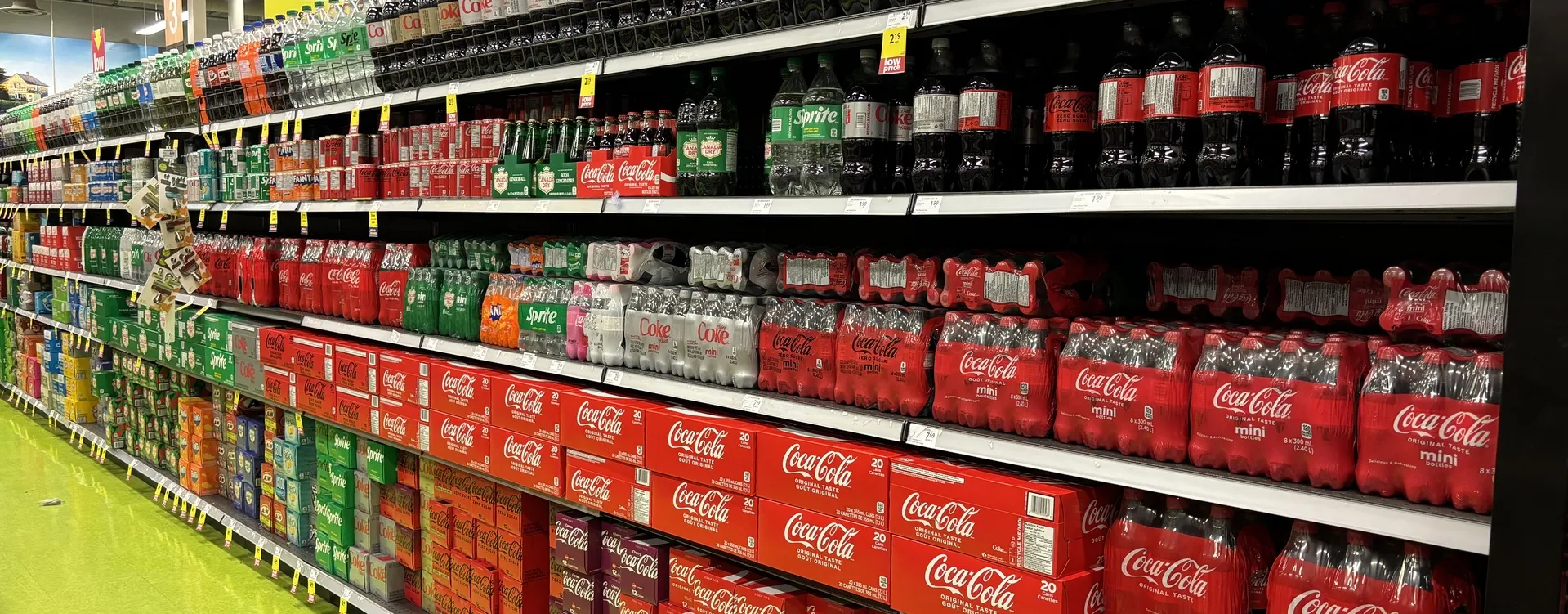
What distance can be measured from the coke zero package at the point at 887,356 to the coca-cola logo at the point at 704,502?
403mm

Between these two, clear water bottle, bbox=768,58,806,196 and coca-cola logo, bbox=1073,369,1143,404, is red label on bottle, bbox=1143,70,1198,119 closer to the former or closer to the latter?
coca-cola logo, bbox=1073,369,1143,404

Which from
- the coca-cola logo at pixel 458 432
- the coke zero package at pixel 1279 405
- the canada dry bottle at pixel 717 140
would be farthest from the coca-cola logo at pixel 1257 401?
the coca-cola logo at pixel 458 432

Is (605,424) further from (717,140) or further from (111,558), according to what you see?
(111,558)

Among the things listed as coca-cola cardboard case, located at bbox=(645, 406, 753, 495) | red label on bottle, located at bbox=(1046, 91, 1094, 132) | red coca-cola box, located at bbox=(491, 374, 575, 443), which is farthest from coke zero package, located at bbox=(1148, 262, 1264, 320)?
red coca-cola box, located at bbox=(491, 374, 575, 443)

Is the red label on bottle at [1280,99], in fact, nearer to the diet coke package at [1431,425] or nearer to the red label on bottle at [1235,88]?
the red label on bottle at [1235,88]

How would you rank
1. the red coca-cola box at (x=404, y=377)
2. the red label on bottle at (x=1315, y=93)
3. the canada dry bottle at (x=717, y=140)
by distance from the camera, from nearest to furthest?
the red label on bottle at (x=1315, y=93) < the canada dry bottle at (x=717, y=140) < the red coca-cola box at (x=404, y=377)

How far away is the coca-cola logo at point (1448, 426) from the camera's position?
4.73ft

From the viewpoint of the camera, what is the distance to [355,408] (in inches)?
149

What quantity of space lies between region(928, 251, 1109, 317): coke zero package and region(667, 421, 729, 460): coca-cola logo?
0.66m

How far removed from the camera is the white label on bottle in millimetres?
2111

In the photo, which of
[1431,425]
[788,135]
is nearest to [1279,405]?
[1431,425]

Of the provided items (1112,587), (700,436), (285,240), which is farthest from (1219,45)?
(285,240)

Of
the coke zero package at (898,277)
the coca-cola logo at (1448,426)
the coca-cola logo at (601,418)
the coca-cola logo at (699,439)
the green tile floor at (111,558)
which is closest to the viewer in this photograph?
the coca-cola logo at (1448,426)

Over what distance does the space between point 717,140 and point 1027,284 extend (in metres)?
0.96
